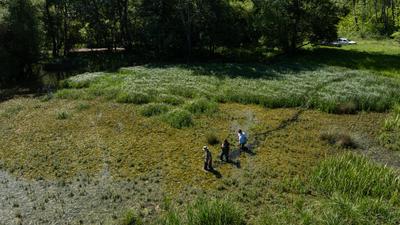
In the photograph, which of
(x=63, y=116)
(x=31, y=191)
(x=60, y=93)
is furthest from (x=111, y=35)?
(x=31, y=191)

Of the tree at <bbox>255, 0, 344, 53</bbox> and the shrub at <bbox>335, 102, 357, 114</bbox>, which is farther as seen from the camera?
the tree at <bbox>255, 0, 344, 53</bbox>

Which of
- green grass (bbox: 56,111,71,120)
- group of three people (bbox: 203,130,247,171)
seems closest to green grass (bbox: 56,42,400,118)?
green grass (bbox: 56,111,71,120)

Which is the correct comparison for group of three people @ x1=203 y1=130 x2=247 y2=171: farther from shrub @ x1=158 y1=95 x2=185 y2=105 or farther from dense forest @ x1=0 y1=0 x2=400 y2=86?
dense forest @ x1=0 y1=0 x2=400 y2=86

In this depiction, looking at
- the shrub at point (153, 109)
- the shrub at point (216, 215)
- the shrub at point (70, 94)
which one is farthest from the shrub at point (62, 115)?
the shrub at point (216, 215)

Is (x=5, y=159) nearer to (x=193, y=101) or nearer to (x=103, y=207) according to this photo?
(x=103, y=207)

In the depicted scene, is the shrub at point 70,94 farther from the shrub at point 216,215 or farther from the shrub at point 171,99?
the shrub at point 216,215

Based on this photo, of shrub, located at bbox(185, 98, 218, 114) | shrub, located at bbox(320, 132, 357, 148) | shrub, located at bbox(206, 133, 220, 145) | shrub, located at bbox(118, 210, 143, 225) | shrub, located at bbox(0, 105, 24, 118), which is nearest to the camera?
shrub, located at bbox(118, 210, 143, 225)

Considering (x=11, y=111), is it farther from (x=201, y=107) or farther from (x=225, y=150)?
(x=225, y=150)
